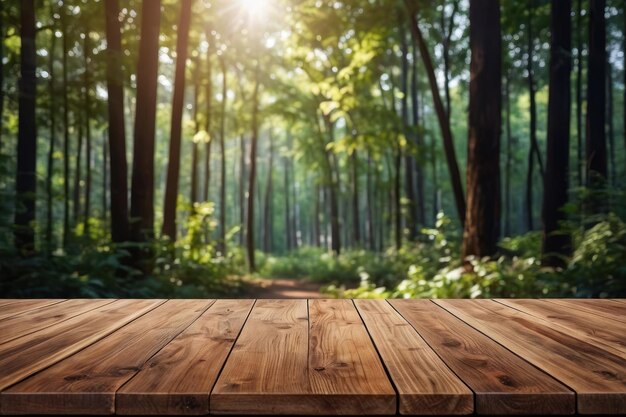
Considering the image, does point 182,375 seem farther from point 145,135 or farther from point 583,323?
point 145,135

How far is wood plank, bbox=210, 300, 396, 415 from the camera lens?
1.29 m

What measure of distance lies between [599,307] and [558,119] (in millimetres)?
6454

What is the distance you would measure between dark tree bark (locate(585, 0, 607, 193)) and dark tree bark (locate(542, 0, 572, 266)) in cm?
52

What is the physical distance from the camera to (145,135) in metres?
9.03

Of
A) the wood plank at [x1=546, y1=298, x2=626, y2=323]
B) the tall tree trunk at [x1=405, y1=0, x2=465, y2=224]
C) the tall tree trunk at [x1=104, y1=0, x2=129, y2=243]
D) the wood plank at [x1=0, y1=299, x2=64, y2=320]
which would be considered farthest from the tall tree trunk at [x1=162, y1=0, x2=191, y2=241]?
the wood plank at [x1=546, y1=298, x2=626, y2=323]

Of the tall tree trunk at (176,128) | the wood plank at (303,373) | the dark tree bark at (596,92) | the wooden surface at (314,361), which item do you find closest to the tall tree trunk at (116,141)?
the tall tree trunk at (176,128)

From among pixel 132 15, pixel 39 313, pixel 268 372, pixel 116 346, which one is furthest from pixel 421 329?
pixel 132 15

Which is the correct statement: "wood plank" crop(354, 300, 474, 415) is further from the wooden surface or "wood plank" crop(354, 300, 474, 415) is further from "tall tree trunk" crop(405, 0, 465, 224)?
"tall tree trunk" crop(405, 0, 465, 224)

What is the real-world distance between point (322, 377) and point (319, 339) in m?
0.49

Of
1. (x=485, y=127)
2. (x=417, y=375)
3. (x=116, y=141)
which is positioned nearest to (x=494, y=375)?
(x=417, y=375)

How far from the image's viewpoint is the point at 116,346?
1.82 meters

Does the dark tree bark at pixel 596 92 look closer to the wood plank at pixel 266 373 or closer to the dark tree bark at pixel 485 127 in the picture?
the dark tree bark at pixel 485 127

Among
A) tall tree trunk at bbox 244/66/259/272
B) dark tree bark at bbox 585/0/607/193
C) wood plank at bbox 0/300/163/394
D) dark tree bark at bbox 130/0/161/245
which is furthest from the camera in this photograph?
tall tree trunk at bbox 244/66/259/272

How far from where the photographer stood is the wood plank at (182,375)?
4.22 ft
